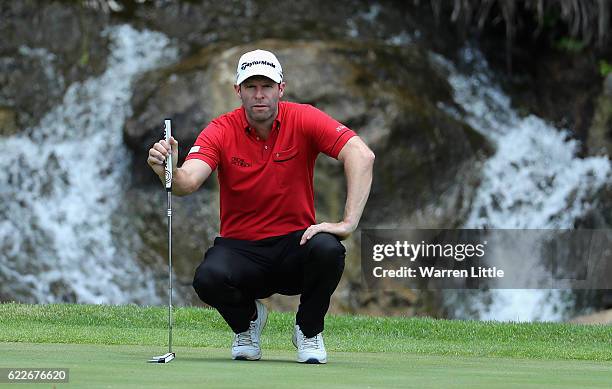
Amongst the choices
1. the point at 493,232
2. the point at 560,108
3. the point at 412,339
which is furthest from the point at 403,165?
the point at 412,339

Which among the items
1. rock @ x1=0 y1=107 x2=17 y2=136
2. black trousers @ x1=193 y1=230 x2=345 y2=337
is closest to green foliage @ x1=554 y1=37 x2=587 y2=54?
rock @ x1=0 y1=107 x2=17 y2=136

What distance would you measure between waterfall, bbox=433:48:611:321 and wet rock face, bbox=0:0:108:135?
502 cm

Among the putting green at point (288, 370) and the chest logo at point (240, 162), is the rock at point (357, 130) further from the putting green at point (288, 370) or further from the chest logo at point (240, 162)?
the chest logo at point (240, 162)

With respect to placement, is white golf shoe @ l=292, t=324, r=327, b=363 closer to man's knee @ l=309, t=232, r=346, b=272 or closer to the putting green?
the putting green

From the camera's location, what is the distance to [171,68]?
15.8 meters

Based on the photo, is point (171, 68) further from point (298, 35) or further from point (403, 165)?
point (403, 165)

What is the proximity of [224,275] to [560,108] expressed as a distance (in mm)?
11971

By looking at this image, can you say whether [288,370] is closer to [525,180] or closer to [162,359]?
[162,359]

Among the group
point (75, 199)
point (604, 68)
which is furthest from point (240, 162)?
point (604, 68)

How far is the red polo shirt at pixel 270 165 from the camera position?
257 inches

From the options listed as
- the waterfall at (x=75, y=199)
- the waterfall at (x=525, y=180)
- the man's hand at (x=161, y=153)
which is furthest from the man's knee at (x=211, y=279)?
the waterfall at (x=525, y=180)

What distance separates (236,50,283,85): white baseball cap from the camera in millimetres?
6375

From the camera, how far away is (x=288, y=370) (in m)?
5.45

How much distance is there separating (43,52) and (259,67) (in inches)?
447
